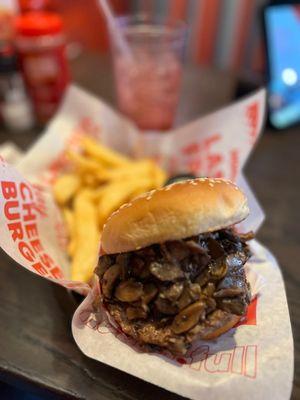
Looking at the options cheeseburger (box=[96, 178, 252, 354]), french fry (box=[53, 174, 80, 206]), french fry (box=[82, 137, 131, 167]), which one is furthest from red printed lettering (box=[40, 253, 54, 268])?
french fry (box=[82, 137, 131, 167])

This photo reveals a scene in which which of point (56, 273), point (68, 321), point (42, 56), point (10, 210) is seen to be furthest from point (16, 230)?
point (42, 56)

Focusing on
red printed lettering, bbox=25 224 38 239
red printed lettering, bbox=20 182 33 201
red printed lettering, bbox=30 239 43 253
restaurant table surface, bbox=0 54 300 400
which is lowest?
restaurant table surface, bbox=0 54 300 400

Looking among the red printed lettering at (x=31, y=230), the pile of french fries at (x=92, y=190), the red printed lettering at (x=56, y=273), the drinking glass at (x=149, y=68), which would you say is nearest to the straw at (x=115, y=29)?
the drinking glass at (x=149, y=68)

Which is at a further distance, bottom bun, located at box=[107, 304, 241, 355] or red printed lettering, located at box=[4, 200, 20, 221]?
red printed lettering, located at box=[4, 200, 20, 221]

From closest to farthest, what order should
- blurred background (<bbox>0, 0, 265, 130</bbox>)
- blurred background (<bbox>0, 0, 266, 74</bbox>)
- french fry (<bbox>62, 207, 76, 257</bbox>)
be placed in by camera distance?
french fry (<bbox>62, 207, 76, 257</bbox>) → blurred background (<bbox>0, 0, 265, 130</bbox>) → blurred background (<bbox>0, 0, 266, 74</bbox>)

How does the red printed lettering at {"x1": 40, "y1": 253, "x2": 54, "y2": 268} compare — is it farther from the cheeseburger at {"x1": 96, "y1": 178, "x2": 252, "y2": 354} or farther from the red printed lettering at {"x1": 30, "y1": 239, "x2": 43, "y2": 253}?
the cheeseburger at {"x1": 96, "y1": 178, "x2": 252, "y2": 354}

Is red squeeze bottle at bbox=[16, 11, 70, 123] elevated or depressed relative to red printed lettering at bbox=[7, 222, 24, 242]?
elevated

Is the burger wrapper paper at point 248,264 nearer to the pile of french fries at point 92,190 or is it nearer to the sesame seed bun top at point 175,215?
the pile of french fries at point 92,190
